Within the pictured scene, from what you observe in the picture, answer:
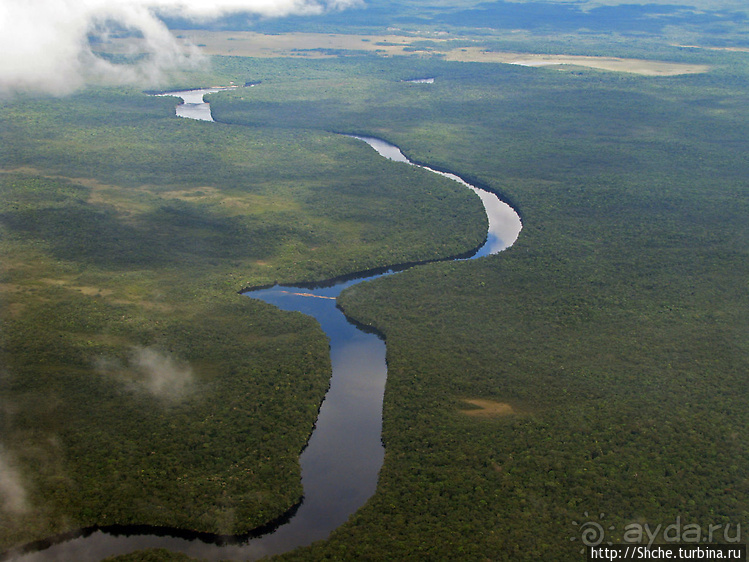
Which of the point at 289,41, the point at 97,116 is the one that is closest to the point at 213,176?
the point at 97,116

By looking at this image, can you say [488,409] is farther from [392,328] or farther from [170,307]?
[170,307]

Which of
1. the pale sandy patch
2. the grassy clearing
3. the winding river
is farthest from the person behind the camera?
the pale sandy patch

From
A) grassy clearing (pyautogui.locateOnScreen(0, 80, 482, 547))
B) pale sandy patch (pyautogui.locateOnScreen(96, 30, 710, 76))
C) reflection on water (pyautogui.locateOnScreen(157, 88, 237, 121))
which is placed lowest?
grassy clearing (pyautogui.locateOnScreen(0, 80, 482, 547))

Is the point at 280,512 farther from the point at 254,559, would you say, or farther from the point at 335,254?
the point at 335,254

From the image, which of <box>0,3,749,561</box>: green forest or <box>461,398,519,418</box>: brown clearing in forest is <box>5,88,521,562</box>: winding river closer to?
<box>0,3,749,561</box>: green forest

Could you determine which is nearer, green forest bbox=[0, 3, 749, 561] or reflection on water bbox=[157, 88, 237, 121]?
green forest bbox=[0, 3, 749, 561]

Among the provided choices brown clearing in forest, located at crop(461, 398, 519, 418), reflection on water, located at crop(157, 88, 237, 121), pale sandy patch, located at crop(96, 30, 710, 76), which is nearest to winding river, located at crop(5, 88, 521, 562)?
brown clearing in forest, located at crop(461, 398, 519, 418)

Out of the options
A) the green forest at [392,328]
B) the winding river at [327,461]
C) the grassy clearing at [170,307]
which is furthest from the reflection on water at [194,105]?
the winding river at [327,461]

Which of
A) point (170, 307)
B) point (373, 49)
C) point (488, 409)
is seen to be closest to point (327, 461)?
point (488, 409)
